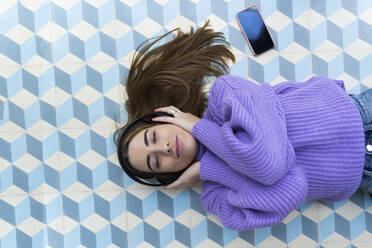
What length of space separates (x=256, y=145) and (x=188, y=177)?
33 cm

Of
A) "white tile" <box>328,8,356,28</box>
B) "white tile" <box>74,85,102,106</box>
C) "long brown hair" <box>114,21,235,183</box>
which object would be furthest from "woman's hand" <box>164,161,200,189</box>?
"white tile" <box>328,8,356,28</box>

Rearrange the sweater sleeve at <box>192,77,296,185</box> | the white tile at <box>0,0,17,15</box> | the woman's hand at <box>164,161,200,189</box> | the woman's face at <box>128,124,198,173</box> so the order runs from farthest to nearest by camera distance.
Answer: the white tile at <box>0,0,17,15</box> → the woman's hand at <box>164,161,200,189</box> → the woman's face at <box>128,124,198,173</box> → the sweater sleeve at <box>192,77,296,185</box>

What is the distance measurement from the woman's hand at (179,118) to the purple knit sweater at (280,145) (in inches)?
1.4

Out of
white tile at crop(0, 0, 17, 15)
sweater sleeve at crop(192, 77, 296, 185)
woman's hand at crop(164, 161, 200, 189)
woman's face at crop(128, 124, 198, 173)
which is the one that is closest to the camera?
sweater sleeve at crop(192, 77, 296, 185)

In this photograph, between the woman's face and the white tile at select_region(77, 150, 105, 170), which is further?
the white tile at select_region(77, 150, 105, 170)

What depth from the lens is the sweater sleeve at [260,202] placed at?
1113mm

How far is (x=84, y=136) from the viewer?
1.39 m

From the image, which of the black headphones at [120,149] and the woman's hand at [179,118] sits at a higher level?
the woman's hand at [179,118]

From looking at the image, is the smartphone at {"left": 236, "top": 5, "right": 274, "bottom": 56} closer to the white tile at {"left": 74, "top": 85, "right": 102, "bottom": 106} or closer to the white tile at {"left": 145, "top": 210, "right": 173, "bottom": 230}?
the white tile at {"left": 74, "top": 85, "right": 102, "bottom": 106}

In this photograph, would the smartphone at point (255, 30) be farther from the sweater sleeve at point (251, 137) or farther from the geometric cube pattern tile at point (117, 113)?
the sweater sleeve at point (251, 137)

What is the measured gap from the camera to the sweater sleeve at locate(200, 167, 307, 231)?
111 cm

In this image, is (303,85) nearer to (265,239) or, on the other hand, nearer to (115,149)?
(265,239)

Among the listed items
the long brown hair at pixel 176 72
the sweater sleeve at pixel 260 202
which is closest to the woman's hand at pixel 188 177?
the sweater sleeve at pixel 260 202

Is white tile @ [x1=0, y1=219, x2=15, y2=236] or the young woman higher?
the young woman
